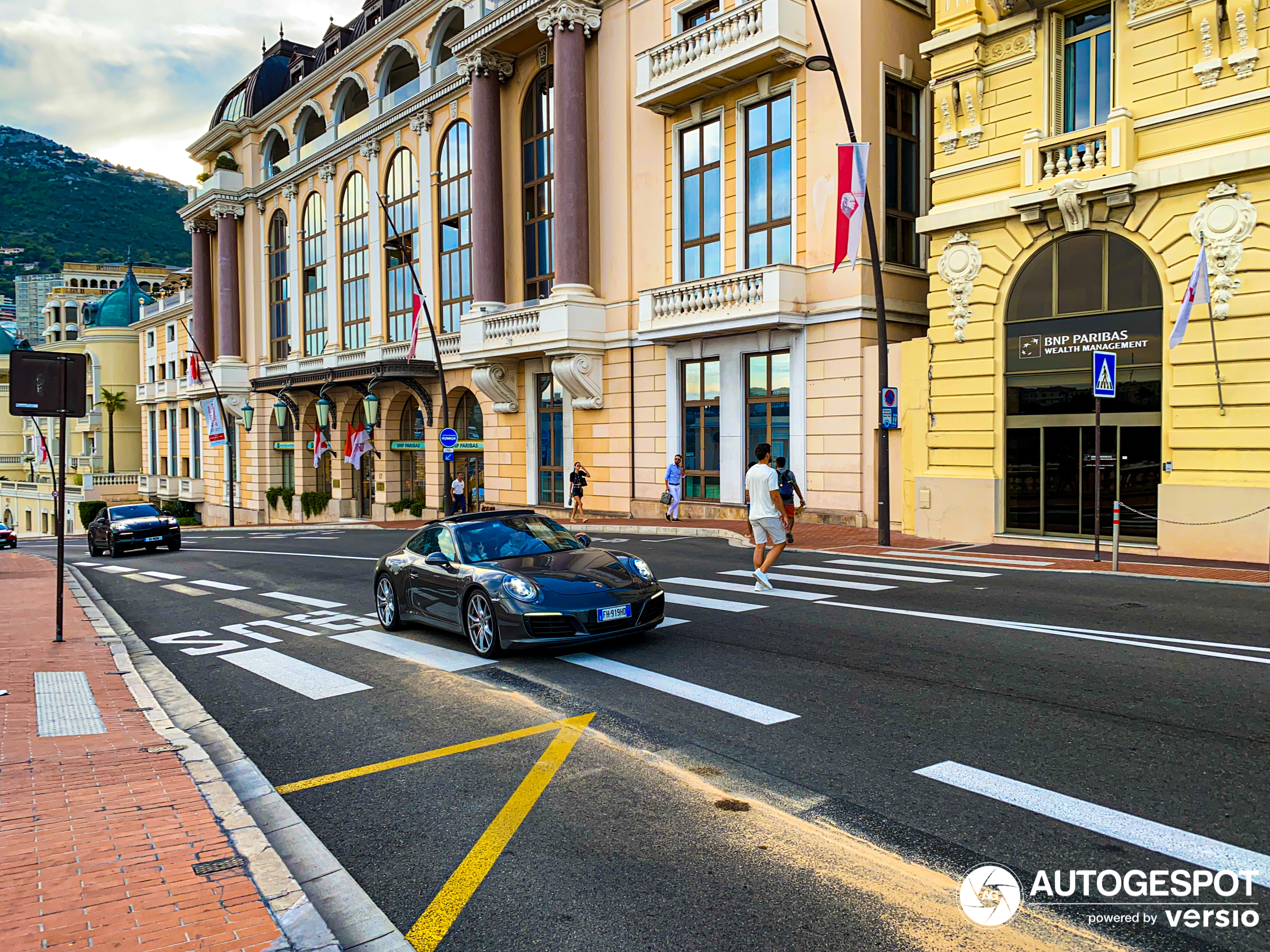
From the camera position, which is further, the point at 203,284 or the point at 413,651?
the point at 203,284

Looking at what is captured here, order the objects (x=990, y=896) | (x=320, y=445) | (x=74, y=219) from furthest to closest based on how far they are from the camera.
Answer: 1. (x=74, y=219)
2. (x=320, y=445)
3. (x=990, y=896)

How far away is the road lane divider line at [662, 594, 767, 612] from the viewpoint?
36.6 feet

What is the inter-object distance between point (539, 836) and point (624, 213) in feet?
84.1

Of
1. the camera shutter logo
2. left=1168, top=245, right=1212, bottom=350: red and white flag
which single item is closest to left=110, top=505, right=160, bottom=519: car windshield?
left=1168, top=245, right=1212, bottom=350: red and white flag

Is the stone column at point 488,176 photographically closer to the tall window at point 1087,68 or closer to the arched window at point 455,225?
the arched window at point 455,225

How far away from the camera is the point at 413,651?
31.7 feet

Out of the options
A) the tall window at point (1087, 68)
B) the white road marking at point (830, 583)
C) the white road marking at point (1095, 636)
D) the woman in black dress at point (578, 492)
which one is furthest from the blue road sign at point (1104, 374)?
the woman in black dress at point (578, 492)

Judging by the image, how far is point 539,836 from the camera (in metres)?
4.78

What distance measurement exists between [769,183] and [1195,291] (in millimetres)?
12078

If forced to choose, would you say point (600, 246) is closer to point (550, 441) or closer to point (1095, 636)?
point (550, 441)

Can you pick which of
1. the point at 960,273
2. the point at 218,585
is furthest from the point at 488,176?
the point at 218,585

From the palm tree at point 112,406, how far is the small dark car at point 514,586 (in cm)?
8136

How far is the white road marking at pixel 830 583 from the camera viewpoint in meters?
12.5

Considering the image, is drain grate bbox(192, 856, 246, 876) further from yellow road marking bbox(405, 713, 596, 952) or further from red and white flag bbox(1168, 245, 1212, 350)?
red and white flag bbox(1168, 245, 1212, 350)
